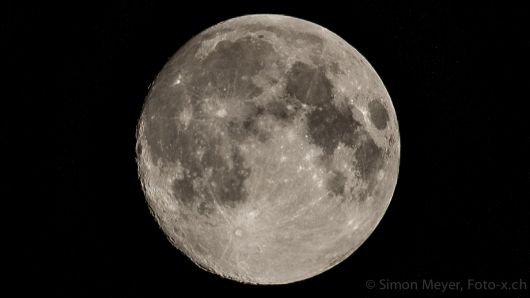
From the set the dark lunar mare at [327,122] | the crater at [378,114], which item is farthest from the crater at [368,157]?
the crater at [378,114]

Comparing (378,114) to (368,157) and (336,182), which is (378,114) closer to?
(368,157)

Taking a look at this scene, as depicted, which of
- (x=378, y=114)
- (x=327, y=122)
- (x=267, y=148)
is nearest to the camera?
(x=267, y=148)

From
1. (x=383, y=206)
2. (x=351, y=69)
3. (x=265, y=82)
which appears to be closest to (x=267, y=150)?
(x=265, y=82)

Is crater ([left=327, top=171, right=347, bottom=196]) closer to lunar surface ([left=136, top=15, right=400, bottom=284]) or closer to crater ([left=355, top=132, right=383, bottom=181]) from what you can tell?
lunar surface ([left=136, top=15, right=400, bottom=284])

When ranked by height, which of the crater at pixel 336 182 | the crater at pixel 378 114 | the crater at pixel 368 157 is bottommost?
the crater at pixel 336 182

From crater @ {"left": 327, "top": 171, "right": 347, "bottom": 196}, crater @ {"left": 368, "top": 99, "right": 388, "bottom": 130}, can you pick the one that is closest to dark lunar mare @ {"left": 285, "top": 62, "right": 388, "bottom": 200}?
crater @ {"left": 327, "top": 171, "right": 347, "bottom": 196}

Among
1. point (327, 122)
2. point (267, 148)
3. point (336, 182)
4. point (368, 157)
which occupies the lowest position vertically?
point (336, 182)

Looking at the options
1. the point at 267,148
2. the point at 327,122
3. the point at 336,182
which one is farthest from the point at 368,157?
the point at 267,148

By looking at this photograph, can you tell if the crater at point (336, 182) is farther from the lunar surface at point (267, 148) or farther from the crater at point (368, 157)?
→ the crater at point (368, 157)
